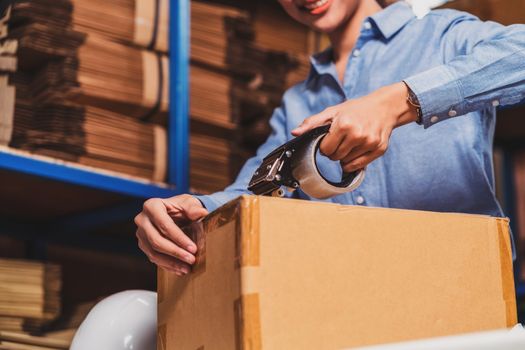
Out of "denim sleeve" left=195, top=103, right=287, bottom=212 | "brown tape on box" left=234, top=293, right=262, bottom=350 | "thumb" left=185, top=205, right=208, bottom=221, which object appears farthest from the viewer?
"denim sleeve" left=195, top=103, right=287, bottom=212

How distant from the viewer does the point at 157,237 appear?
1252 millimetres

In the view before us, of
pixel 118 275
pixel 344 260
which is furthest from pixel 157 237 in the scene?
pixel 118 275

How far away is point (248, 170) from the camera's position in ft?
5.77

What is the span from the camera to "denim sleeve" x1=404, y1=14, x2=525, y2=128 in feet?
4.15

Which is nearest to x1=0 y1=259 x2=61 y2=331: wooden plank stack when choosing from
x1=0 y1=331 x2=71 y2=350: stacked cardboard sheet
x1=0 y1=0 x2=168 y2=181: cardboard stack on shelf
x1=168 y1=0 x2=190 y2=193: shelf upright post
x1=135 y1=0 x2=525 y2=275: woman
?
x1=0 y1=331 x2=71 y2=350: stacked cardboard sheet

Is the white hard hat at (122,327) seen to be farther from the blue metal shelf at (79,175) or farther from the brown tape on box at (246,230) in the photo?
the blue metal shelf at (79,175)

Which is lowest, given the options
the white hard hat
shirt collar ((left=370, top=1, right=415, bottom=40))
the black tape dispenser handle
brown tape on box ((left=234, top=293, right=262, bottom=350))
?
brown tape on box ((left=234, top=293, right=262, bottom=350))

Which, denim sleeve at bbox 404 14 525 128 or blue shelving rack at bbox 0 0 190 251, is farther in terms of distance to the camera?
blue shelving rack at bbox 0 0 190 251

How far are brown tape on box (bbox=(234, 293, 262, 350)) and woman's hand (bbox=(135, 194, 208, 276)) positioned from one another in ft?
0.62

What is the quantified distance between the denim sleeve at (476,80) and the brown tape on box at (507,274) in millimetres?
210

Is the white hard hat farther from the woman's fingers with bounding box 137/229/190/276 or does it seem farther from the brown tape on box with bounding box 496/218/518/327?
the brown tape on box with bounding box 496/218/518/327

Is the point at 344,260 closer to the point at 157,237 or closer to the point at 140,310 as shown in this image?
the point at 157,237

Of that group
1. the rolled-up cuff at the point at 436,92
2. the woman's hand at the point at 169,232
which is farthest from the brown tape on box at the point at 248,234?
the rolled-up cuff at the point at 436,92

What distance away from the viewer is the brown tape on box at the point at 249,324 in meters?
0.98
